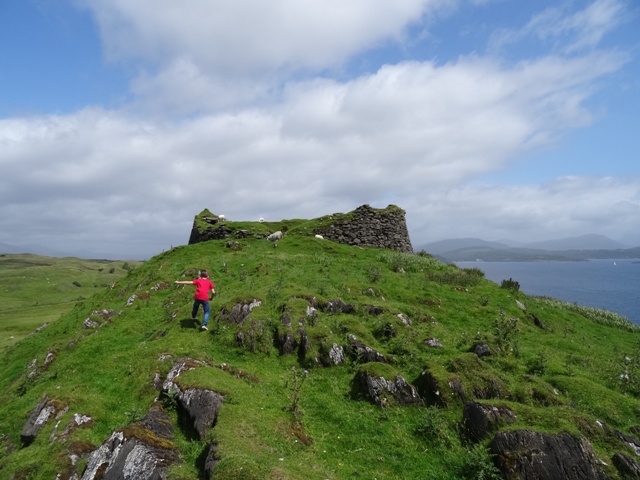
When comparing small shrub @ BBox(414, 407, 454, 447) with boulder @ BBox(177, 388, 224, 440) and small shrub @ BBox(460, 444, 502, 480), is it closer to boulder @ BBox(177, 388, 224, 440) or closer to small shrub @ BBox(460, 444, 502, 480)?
small shrub @ BBox(460, 444, 502, 480)

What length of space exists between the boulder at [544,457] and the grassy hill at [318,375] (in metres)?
0.50

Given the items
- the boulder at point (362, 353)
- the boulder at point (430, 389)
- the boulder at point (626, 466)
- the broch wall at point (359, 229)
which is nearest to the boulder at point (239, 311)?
the boulder at point (362, 353)

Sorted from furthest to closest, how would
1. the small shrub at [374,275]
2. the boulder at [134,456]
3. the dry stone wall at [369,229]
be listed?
the dry stone wall at [369,229], the small shrub at [374,275], the boulder at [134,456]

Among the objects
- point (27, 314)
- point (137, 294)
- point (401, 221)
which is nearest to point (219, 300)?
point (137, 294)

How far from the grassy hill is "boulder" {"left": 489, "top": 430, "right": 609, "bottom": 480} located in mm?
502

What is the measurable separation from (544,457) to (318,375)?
10.1 meters

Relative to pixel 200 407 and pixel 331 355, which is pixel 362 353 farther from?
pixel 200 407

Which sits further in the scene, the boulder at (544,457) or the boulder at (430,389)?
the boulder at (430,389)

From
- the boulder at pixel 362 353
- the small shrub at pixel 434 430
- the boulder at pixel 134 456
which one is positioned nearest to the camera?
the boulder at pixel 134 456

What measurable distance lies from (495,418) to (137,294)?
28808 millimetres

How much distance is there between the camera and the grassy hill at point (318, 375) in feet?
41.6

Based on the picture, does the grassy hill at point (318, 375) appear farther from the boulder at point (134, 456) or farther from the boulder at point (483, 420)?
the boulder at point (134, 456)

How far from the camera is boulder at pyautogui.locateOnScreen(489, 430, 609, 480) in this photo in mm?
11219

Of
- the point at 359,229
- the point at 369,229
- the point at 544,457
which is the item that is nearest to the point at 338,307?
the point at 544,457
